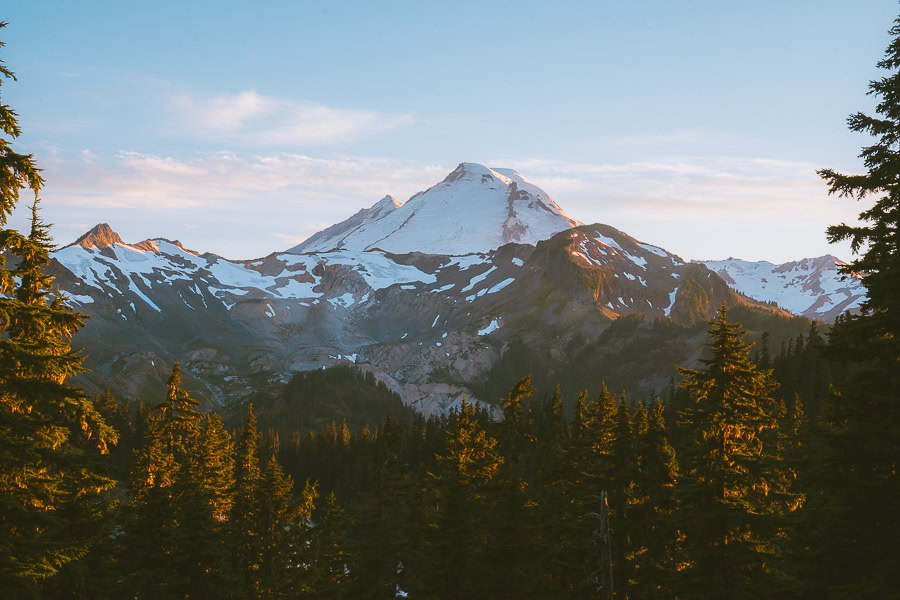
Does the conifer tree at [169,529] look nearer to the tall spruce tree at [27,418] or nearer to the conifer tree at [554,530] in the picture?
the conifer tree at [554,530]

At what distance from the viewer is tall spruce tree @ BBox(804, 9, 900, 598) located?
1802 cm

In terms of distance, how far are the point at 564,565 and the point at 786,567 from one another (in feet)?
52.0

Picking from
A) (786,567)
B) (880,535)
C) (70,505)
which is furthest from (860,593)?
(70,505)

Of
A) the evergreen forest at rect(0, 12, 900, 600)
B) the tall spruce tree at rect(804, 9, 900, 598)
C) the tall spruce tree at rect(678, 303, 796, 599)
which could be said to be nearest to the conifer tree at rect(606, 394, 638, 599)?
the evergreen forest at rect(0, 12, 900, 600)

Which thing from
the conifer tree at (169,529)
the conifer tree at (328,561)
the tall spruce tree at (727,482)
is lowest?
the conifer tree at (328,561)

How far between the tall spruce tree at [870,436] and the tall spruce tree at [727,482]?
400cm

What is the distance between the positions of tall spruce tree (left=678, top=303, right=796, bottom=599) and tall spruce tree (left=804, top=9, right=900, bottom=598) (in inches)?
158

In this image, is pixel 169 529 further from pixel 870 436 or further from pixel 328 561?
pixel 870 436

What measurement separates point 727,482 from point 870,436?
7.16m

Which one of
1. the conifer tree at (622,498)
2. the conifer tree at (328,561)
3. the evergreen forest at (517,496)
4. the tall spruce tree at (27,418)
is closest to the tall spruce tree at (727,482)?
the evergreen forest at (517,496)

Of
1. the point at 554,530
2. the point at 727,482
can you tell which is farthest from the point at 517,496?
the point at 727,482

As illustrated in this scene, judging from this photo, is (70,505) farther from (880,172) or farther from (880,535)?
(880,172)

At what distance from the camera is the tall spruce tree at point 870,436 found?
18016 mm

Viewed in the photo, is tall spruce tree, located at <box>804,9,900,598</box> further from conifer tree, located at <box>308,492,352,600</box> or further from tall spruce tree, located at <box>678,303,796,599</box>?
conifer tree, located at <box>308,492,352,600</box>
